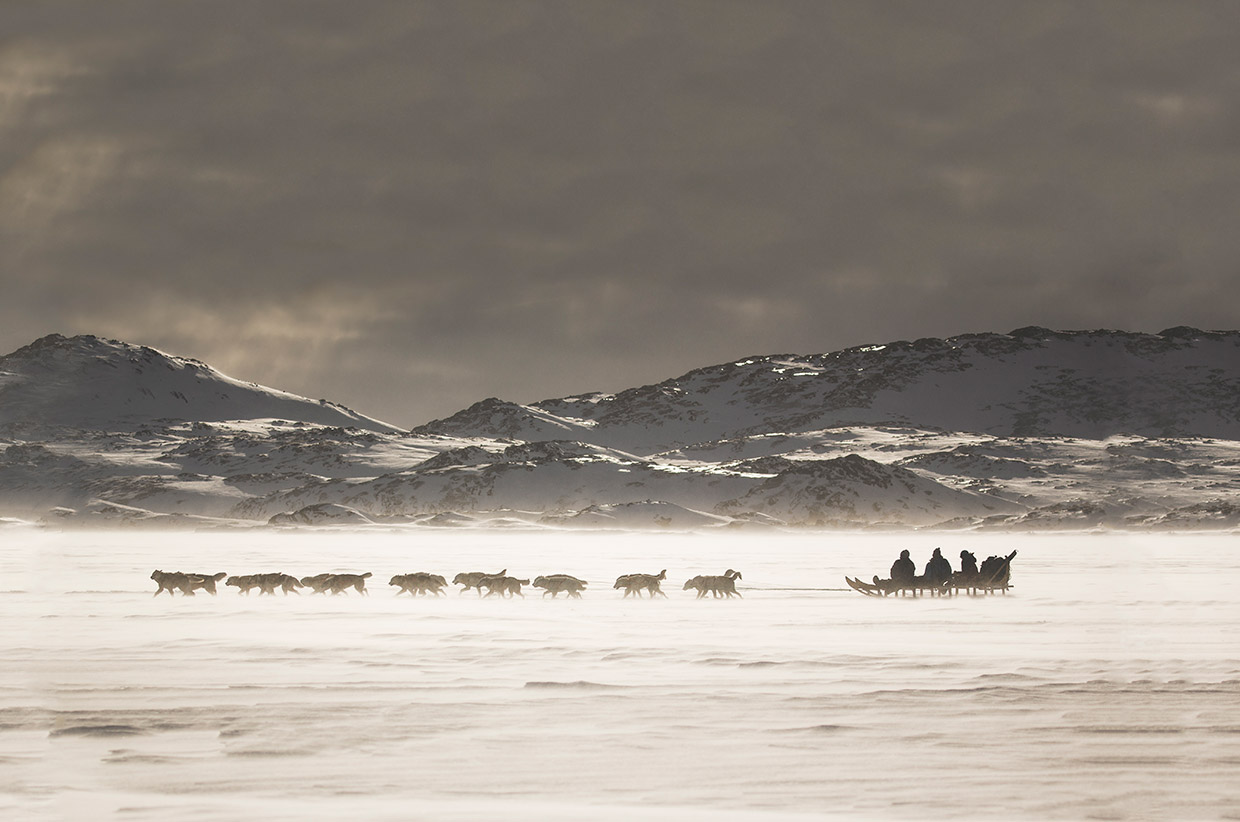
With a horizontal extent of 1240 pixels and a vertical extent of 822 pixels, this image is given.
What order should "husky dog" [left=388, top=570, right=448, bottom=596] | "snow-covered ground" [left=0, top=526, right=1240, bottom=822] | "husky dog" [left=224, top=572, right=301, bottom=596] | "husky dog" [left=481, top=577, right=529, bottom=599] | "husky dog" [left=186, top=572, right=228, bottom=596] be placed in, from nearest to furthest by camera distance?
"snow-covered ground" [left=0, top=526, right=1240, bottom=822] → "husky dog" [left=186, top=572, right=228, bottom=596] → "husky dog" [left=481, top=577, right=529, bottom=599] → "husky dog" [left=224, top=572, right=301, bottom=596] → "husky dog" [left=388, top=570, right=448, bottom=596]

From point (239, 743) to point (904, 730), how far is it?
6767mm

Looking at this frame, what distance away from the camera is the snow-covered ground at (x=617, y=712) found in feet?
32.1

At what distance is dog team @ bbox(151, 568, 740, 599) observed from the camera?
2956 cm

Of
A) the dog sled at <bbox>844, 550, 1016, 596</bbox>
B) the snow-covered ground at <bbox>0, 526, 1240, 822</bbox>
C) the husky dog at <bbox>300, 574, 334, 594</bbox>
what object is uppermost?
the husky dog at <bbox>300, 574, 334, 594</bbox>

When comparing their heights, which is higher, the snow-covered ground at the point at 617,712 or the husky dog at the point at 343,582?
the husky dog at the point at 343,582

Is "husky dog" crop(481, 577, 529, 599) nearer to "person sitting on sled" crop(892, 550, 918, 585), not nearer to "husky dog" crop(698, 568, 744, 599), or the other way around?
"husky dog" crop(698, 568, 744, 599)

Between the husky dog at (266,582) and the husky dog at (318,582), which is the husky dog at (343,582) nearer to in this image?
the husky dog at (318,582)

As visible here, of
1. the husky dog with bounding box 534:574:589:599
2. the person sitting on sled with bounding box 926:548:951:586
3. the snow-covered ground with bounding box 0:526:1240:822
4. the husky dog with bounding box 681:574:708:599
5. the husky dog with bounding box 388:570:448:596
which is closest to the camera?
the snow-covered ground with bounding box 0:526:1240:822

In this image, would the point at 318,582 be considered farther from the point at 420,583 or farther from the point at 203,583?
the point at 203,583

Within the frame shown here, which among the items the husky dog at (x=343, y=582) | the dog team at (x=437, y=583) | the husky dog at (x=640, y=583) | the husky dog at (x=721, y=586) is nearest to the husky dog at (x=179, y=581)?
the dog team at (x=437, y=583)

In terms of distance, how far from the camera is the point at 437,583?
31.4 meters

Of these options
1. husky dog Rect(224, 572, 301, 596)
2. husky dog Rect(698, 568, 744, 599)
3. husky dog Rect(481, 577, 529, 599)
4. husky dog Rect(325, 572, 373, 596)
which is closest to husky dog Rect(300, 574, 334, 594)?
husky dog Rect(325, 572, 373, 596)

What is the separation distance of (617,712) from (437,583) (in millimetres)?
18663

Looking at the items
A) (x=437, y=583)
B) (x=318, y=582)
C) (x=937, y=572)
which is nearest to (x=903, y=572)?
(x=937, y=572)
